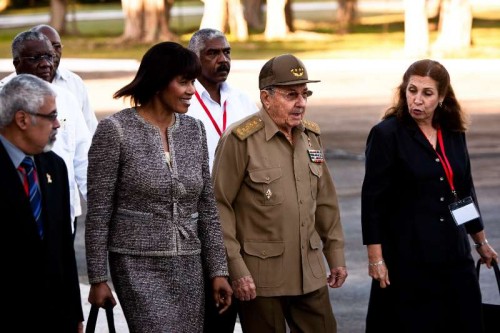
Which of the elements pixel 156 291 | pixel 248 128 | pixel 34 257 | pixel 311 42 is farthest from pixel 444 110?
pixel 311 42

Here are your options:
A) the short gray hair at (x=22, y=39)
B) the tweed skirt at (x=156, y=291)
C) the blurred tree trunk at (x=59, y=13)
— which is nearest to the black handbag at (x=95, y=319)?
the tweed skirt at (x=156, y=291)

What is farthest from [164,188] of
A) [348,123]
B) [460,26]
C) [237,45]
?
[237,45]

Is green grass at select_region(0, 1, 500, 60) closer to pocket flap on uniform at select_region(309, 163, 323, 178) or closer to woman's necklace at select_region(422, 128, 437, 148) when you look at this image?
woman's necklace at select_region(422, 128, 437, 148)

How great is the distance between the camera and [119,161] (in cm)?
579

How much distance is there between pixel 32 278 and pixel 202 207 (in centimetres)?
120

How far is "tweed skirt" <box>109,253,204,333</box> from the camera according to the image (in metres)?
5.76

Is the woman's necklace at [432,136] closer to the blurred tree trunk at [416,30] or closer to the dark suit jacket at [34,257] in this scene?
the dark suit jacket at [34,257]

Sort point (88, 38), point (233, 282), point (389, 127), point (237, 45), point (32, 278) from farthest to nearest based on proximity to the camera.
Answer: point (88, 38) → point (237, 45) → point (389, 127) → point (233, 282) → point (32, 278)

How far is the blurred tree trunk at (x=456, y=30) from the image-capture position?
4266cm

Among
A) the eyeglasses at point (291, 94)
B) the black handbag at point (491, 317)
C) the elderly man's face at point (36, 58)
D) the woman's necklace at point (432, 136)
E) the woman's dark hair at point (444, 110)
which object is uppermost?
the elderly man's face at point (36, 58)

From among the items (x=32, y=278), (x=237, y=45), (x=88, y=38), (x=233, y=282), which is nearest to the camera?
(x=32, y=278)

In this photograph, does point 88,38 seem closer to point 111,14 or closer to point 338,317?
point 111,14

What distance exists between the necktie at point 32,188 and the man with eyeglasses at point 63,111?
2755 millimetres

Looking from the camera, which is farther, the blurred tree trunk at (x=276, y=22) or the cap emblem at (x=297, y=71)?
the blurred tree trunk at (x=276, y=22)
